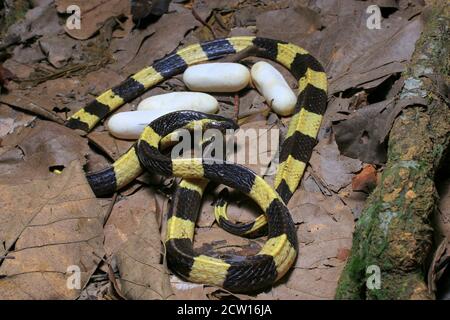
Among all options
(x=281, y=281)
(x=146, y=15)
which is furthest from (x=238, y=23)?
(x=281, y=281)

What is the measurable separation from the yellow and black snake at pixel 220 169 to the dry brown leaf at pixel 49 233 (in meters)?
0.34

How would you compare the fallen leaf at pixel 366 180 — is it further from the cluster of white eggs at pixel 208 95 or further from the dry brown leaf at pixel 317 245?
the cluster of white eggs at pixel 208 95

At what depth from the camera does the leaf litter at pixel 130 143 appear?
4352 millimetres

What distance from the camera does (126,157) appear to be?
529 centimetres

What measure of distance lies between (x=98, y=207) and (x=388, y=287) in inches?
101

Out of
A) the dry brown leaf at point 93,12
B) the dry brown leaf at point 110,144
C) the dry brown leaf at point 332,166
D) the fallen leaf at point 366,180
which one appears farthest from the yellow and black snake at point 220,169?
the dry brown leaf at point 93,12

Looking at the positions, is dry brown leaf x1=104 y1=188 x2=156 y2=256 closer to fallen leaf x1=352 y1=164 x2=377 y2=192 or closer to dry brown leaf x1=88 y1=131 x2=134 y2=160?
dry brown leaf x1=88 y1=131 x2=134 y2=160

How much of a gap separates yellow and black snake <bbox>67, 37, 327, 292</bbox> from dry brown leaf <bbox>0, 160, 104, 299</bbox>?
0.34m

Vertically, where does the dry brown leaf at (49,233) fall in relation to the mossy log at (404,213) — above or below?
below

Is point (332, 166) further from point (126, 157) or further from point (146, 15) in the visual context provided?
point (146, 15)

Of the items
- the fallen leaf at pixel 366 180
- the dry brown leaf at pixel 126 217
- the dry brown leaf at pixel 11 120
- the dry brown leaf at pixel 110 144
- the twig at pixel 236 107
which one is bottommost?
the dry brown leaf at pixel 126 217

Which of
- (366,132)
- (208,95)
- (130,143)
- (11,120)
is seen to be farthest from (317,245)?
(11,120)

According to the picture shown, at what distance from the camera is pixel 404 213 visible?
3.70m

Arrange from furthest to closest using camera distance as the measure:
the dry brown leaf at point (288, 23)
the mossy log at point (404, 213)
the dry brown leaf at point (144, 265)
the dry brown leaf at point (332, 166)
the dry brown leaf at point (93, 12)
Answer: the dry brown leaf at point (93, 12) < the dry brown leaf at point (288, 23) < the dry brown leaf at point (332, 166) < the dry brown leaf at point (144, 265) < the mossy log at point (404, 213)
